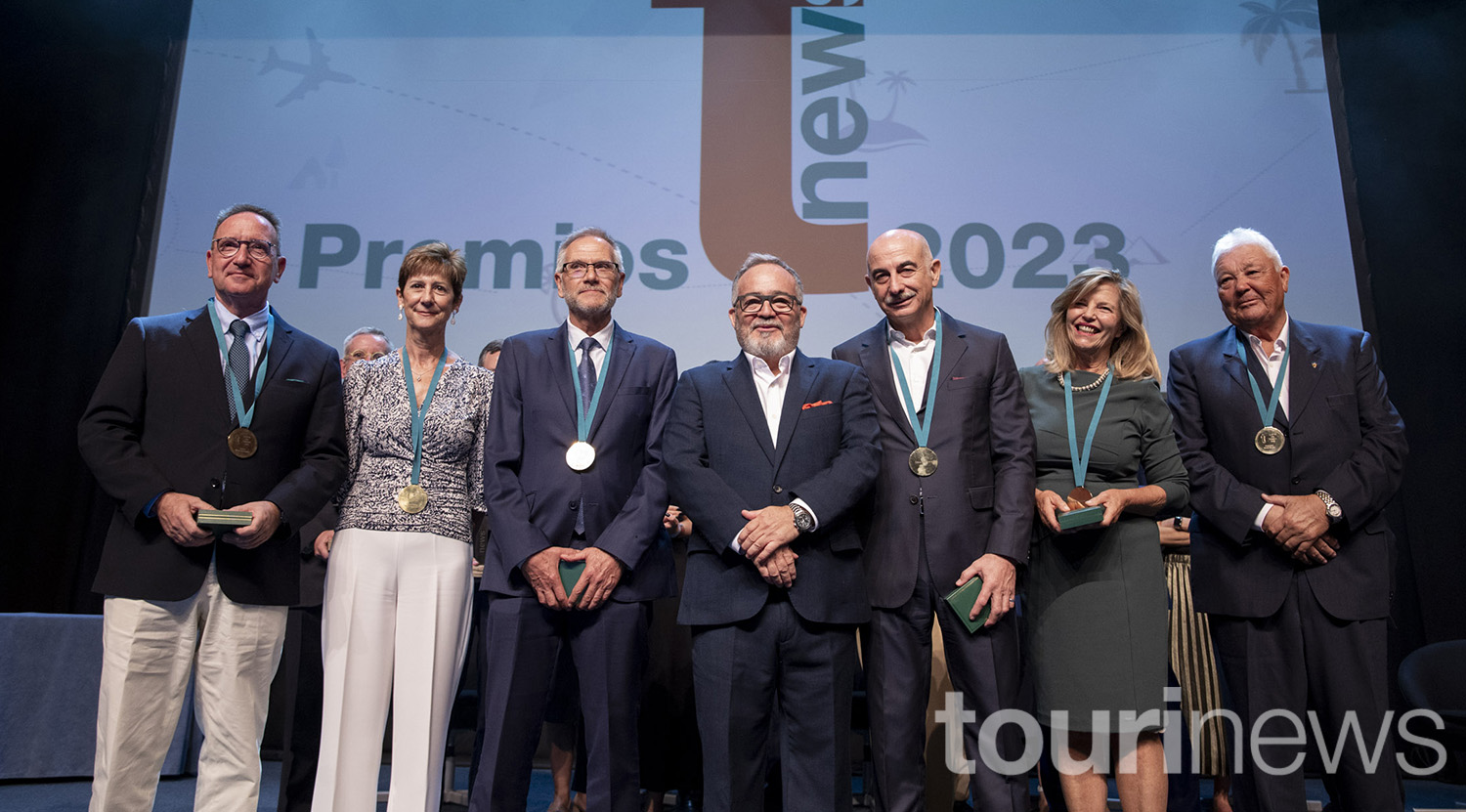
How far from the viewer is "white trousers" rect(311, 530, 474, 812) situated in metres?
2.46

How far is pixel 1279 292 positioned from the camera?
2.86 meters

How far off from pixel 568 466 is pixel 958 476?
108 cm

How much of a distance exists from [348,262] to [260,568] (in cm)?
275

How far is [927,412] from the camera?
2.59 metres

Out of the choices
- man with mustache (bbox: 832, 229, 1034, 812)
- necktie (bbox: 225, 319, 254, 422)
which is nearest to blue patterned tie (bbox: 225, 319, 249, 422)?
necktie (bbox: 225, 319, 254, 422)

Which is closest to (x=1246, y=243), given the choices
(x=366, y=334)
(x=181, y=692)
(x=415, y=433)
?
(x=415, y=433)

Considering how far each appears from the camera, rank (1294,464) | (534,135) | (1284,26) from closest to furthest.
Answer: (1294,464), (1284,26), (534,135)

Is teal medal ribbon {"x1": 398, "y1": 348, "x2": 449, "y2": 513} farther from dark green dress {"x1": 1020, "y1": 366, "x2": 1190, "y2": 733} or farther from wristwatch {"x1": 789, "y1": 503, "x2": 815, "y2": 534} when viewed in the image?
dark green dress {"x1": 1020, "y1": 366, "x2": 1190, "y2": 733}

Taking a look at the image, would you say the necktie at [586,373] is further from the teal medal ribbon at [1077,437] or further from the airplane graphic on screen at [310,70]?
the airplane graphic on screen at [310,70]

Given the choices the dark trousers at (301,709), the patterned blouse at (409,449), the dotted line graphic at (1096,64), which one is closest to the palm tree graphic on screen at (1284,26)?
the dotted line graphic at (1096,64)

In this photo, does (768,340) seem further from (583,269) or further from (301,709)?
(301,709)

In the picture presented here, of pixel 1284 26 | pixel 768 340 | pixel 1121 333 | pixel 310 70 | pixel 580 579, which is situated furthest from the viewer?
pixel 310 70

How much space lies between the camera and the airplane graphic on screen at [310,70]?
16.6 feet

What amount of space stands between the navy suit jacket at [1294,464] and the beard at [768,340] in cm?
130
